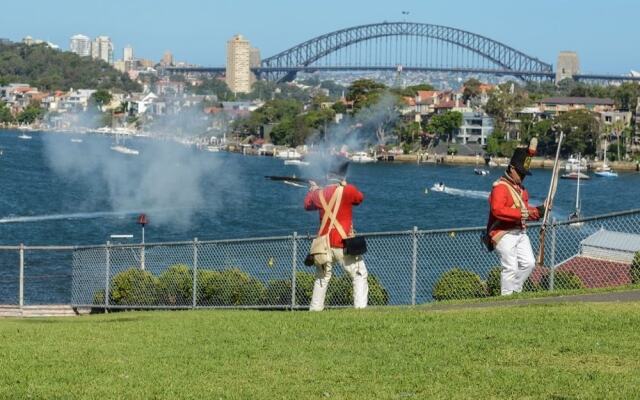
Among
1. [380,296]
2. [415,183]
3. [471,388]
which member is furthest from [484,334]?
[415,183]

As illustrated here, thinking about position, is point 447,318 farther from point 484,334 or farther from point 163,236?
point 163,236

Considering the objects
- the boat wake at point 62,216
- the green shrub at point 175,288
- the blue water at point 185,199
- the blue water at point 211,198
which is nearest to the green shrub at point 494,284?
the green shrub at point 175,288

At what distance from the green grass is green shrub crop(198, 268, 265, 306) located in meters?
4.47

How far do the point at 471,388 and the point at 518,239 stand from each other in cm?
408

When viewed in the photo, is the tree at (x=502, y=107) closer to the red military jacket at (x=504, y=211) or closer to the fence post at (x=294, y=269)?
the fence post at (x=294, y=269)

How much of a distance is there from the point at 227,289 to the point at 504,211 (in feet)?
16.5

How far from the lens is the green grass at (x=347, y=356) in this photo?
7.65m

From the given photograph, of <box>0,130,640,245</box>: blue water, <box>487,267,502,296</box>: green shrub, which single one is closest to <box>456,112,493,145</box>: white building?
<box>0,130,640,245</box>: blue water

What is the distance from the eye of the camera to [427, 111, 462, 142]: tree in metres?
130

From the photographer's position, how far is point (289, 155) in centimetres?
12456

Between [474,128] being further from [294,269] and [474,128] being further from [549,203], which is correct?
[549,203]

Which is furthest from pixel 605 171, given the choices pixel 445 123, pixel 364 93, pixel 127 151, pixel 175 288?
pixel 175 288

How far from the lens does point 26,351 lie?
9.22m

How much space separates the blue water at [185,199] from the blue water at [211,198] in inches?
2.7
